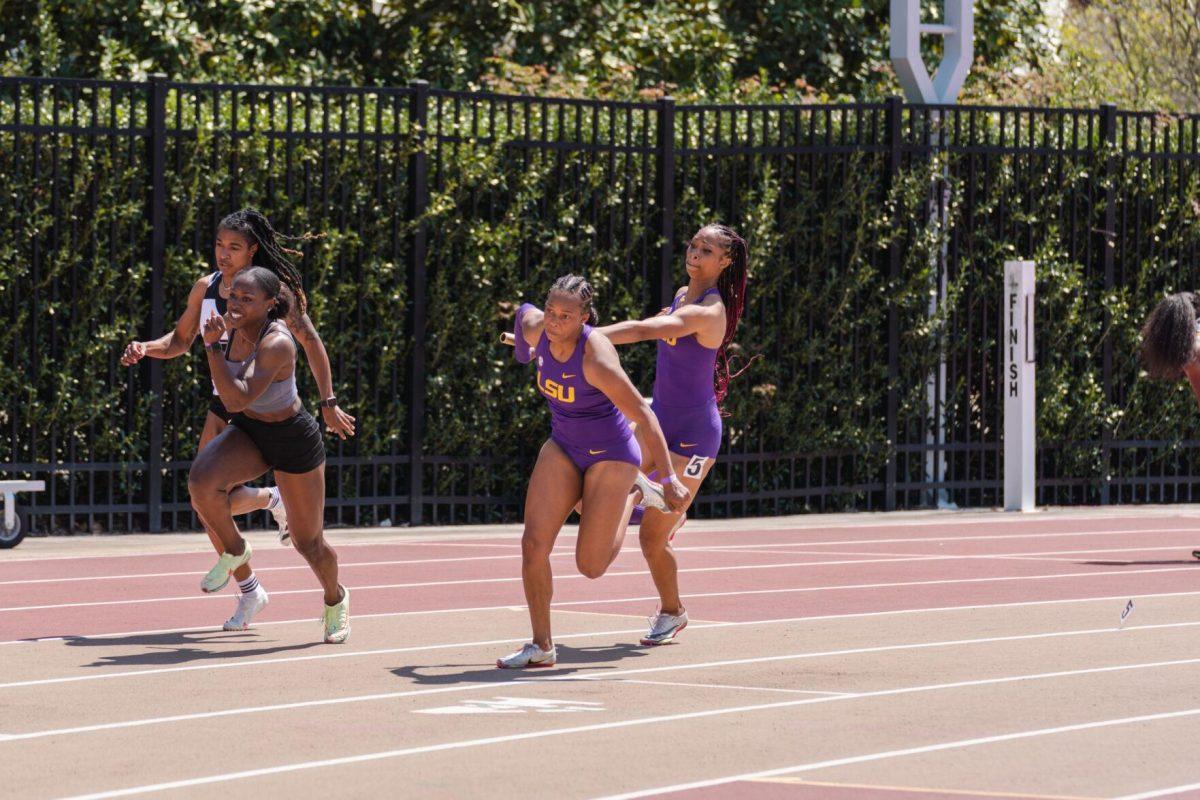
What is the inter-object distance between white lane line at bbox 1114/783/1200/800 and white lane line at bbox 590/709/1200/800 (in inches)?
0.8

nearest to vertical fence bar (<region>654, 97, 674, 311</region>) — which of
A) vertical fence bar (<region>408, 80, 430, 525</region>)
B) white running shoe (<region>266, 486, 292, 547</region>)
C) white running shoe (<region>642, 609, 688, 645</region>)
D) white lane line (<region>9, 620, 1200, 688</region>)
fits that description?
vertical fence bar (<region>408, 80, 430, 525</region>)

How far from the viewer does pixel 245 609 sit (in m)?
10.8

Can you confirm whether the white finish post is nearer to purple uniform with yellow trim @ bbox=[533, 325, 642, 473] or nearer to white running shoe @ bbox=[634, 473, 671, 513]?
white running shoe @ bbox=[634, 473, 671, 513]

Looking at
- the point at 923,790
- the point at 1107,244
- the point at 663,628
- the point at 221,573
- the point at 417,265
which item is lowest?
the point at 923,790

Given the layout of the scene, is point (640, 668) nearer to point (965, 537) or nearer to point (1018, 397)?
point (965, 537)

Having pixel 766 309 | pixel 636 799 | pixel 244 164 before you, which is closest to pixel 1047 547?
pixel 766 309

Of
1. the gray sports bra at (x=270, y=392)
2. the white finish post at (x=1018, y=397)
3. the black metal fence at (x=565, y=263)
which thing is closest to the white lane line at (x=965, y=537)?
the white finish post at (x=1018, y=397)

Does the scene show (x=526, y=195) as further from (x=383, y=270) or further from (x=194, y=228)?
(x=194, y=228)

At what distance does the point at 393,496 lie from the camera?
1634 cm

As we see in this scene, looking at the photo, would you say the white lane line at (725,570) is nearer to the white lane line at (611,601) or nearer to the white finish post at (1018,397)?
the white lane line at (611,601)

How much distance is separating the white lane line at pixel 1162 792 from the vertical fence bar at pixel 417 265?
9873 mm

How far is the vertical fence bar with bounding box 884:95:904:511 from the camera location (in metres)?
17.9

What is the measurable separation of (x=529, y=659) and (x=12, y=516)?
19.6ft

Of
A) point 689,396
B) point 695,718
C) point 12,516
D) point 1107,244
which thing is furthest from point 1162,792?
point 1107,244
